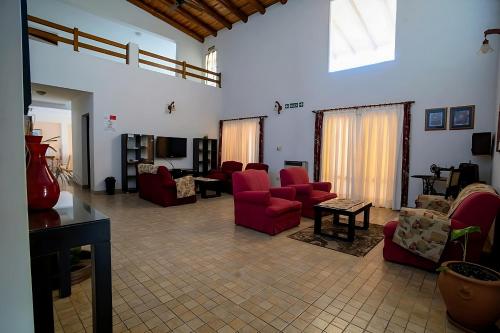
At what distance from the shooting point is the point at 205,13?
27.3 ft

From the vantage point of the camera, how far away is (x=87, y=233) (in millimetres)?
1192

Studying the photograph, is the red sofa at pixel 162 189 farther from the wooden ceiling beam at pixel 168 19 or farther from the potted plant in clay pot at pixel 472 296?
the wooden ceiling beam at pixel 168 19

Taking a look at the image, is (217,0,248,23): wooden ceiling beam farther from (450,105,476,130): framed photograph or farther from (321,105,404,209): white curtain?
(450,105,476,130): framed photograph

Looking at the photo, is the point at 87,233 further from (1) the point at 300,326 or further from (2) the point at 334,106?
(2) the point at 334,106

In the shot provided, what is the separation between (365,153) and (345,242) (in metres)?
3.00

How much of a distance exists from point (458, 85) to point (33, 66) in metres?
8.62

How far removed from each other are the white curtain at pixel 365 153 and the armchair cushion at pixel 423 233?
10.2 feet

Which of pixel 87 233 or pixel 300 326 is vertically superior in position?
pixel 87 233

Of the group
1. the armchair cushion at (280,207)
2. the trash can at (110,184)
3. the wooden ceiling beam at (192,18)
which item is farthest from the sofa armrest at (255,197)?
the wooden ceiling beam at (192,18)

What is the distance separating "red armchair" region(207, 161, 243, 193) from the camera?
741 cm

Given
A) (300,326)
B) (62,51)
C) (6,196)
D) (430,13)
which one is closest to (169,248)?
(300,326)

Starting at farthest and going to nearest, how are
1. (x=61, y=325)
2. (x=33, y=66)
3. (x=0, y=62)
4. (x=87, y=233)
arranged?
1. (x=33, y=66)
2. (x=61, y=325)
3. (x=87, y=233)
4. (x=0, y=62)

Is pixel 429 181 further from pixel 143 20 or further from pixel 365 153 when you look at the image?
pixel 143 20

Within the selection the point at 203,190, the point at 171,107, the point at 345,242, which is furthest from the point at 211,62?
the point at 345,242
